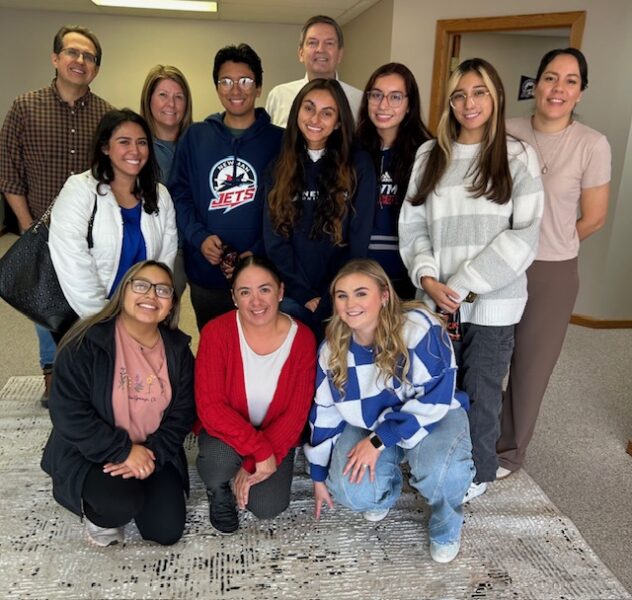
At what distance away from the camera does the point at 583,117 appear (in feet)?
12.2

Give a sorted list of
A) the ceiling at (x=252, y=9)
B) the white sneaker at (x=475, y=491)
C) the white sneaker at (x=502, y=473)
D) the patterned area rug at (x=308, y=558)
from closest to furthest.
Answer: the patterned area rug at (x=308, y=558), the white sneaker at (x=475, y=491), the white sneaker at (x=502, y=473), the ceiling at (x=252, y=9)

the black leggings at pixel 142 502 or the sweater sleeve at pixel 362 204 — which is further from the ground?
the sweater sleeve at pixel 362 204

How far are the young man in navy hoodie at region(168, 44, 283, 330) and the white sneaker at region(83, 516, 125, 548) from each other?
946 mm

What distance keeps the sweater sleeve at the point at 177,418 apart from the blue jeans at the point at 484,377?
95cm

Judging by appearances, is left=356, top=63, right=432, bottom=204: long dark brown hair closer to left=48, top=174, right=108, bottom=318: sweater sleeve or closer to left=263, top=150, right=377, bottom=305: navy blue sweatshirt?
left=263, top=150, right=377, bottom=305: navy blue sweatshirt

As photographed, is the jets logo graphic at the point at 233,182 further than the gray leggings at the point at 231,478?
Yes

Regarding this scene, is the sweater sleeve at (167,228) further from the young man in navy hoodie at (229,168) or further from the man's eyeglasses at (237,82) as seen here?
the man's eyeglasses at (237,82)

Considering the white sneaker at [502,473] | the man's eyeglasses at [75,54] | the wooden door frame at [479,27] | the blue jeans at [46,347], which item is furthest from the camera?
the wooden door frame at [479,27]

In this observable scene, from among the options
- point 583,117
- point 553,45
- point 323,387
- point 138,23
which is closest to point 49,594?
point 323,387

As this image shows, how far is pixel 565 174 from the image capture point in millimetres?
1932

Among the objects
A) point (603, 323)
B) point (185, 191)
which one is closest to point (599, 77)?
point (603, 323)

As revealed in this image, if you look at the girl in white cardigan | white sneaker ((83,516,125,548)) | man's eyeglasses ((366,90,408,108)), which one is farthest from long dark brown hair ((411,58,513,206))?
white sneaker ((83,516,125,548))

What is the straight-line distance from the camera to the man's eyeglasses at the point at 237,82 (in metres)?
2.15

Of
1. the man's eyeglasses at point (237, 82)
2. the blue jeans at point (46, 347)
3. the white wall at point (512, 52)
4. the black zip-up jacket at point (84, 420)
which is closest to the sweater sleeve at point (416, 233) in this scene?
the man's eyeglasses at point (237, 82)
